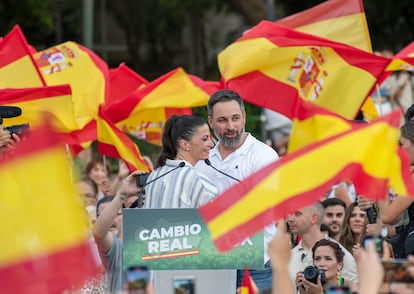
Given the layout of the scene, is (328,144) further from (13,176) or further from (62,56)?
(62,56)

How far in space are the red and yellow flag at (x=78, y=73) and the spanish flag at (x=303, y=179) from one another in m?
7.05

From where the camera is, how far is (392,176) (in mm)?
5945

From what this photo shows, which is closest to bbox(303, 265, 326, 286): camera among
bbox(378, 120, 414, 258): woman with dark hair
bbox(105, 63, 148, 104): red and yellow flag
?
bbox(378, 120, 414, 258): woman with dark hair

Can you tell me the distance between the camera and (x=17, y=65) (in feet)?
38.2

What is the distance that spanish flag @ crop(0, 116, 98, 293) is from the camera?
4.72 m

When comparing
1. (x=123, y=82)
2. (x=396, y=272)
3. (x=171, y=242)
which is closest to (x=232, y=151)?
(x=171, y=242)

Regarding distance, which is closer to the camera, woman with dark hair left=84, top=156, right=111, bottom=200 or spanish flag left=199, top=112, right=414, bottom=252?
spanish flag left=199, top=112, right=414, bottom=252

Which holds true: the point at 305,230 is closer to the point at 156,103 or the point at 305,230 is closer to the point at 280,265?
the point at 156,103

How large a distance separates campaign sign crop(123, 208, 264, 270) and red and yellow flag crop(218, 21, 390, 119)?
162 inches

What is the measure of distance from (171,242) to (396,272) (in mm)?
2254

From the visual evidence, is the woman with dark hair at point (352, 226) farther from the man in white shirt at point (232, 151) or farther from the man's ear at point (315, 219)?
the man in white shirt at point (232, 151)

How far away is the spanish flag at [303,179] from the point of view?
5555mm

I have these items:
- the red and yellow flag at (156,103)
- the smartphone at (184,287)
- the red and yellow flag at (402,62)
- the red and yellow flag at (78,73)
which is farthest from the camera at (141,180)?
the red and yellow flag at (156,103)

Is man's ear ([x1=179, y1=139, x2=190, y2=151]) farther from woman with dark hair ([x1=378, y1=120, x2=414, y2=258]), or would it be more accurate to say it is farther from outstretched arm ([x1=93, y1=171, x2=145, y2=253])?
woman with dark hair ([x1=378, y1=120, x2=414, y2=258])
